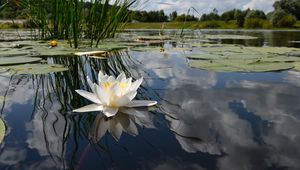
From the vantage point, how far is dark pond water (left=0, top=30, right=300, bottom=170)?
0.56 meters

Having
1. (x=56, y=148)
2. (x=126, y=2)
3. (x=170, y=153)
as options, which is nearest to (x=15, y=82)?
(x=56, y=148)

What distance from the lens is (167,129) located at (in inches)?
29.1

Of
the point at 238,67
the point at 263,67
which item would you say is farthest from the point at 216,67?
the point at 263,67

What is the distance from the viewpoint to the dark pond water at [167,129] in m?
0.56

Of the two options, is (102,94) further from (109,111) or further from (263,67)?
(263,67)

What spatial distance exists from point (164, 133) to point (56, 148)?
0.78 feet

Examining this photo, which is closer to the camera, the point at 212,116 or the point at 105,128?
the point at 105,128

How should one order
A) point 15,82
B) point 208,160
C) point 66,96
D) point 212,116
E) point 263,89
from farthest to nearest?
point 15,82 → point 263,89 → point 66,96 → point 212,116 → point 208,160

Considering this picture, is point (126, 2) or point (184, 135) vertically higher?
point (126, 2)

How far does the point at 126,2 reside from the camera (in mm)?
2805

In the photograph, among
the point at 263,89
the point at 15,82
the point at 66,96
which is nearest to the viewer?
the point at 66,96

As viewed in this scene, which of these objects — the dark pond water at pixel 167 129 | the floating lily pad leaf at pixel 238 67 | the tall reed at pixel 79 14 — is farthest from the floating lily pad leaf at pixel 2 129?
the tall reed at pixel 79 14

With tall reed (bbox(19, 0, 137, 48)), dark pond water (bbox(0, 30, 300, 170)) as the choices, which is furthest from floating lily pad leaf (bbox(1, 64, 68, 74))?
tall reed (bbox(19, 0, 137, 48))

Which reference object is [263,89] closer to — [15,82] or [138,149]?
[138,149]
